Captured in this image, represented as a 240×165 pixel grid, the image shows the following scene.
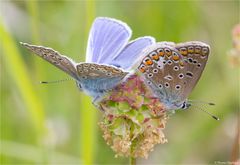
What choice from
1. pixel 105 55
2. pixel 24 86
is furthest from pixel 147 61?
pixel 24 86

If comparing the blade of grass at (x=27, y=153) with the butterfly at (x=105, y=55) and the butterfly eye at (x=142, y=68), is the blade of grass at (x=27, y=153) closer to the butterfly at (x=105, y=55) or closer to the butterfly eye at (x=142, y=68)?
the butterfly at (x=105, y=55)

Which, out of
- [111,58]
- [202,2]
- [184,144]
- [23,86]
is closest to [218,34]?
[202,2]

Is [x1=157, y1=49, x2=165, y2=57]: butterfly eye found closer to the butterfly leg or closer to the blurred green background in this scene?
the butterfly leg

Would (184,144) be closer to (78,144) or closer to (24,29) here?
(78,144)

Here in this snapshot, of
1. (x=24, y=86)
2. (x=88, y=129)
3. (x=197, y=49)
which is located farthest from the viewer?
(x=24, y=86)

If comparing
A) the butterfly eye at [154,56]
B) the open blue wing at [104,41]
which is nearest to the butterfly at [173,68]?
the butterfly eye at [154,56]

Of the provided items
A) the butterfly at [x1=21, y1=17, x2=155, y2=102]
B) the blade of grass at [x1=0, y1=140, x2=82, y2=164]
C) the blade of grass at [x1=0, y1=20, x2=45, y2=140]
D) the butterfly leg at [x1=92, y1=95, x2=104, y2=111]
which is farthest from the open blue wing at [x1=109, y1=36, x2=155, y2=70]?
the blade of grass at [x1=0, y1=140, x2=82, y2=164]

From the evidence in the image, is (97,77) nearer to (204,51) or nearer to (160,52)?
(160,52)
